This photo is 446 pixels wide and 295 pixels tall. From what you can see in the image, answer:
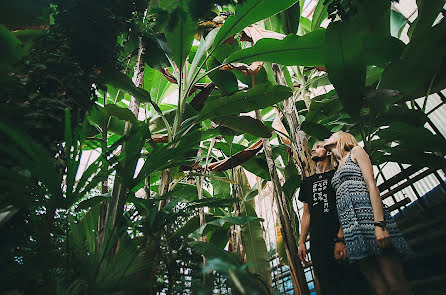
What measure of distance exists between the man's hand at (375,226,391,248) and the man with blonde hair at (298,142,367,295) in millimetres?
231

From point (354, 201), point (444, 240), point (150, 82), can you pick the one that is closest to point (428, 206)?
point (444, 240)

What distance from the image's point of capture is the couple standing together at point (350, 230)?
1.08 metres

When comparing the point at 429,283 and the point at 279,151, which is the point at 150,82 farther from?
the point at 429,283

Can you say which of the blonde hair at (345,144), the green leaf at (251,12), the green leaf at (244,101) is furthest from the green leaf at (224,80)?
the blonde hair at (345,144)

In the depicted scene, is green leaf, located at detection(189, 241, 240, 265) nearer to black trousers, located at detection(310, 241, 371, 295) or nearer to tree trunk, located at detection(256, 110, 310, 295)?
tree trunk, located at detection(256, 110, 310, 295)

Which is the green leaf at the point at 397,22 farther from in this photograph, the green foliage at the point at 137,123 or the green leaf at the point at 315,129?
the green leaf at the point at 315,129

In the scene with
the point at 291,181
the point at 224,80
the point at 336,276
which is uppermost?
the point at 224,80

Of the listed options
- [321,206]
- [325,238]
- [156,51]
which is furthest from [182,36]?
[325,238]

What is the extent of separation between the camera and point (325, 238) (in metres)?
1.34

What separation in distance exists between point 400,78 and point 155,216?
1566mm

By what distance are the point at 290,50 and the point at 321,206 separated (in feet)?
3.15

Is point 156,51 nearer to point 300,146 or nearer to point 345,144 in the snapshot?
point 300,146

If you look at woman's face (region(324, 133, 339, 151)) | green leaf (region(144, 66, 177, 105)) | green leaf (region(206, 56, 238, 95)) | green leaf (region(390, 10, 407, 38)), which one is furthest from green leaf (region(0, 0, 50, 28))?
green leaf (region(390, 10, 407, 38))

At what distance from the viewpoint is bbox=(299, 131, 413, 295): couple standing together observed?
1.08 metres
